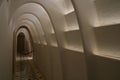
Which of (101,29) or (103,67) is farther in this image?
(101,29)

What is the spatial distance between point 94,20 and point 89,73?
0.91 meters

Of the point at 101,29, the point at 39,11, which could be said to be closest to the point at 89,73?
the point at 101,29

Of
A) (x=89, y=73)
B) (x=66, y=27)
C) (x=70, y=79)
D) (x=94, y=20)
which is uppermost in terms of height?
(x=66, y=27)

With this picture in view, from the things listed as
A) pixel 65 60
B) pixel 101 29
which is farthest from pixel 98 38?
pixel 65 60

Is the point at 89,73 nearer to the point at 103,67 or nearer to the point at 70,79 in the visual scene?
the point at 103,67

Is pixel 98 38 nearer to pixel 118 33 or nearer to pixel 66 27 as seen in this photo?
pixel 118 33

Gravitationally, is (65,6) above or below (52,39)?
above

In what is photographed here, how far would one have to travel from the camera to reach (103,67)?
2.14 metres

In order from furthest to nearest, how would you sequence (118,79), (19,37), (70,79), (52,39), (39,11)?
(19,37) < (39,11) < (52,39) < (70,79) < (118,79)

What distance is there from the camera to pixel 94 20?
2.48 m

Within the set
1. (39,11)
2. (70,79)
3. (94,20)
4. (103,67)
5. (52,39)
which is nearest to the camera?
(103,67)

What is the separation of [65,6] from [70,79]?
1.96 m

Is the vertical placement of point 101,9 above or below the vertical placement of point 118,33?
above

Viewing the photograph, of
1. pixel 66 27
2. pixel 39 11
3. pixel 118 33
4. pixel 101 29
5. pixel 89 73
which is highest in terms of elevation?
pixel 39 11
